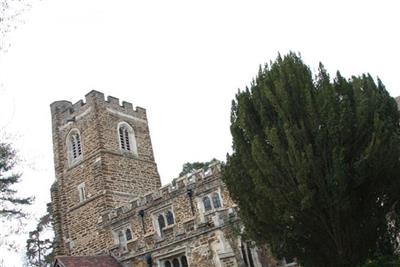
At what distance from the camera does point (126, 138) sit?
1069 inches

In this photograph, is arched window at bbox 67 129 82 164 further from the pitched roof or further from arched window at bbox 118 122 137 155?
the pitched roof

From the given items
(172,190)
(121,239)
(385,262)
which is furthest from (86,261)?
(385,262)

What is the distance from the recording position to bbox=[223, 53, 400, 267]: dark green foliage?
979 cm

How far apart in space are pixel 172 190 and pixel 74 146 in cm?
912

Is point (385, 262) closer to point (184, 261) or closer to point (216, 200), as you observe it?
point (184, 261)

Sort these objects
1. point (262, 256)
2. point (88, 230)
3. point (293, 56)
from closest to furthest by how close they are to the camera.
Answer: point (293, 56) → point (262, 256) → point (88, 230)

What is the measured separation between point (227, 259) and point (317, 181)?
7.10 metres

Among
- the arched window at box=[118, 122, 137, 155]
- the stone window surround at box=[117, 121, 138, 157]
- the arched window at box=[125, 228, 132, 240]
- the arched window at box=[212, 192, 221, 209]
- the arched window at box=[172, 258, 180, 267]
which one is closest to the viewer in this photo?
the arched window at box=[172, 258, 180, 267]

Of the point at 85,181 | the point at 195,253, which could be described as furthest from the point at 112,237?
the point at 195,253

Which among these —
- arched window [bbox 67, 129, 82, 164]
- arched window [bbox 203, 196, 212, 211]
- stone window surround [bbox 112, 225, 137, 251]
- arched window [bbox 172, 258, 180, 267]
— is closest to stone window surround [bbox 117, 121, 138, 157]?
arched window [bbox 67, 129, 82, 164]

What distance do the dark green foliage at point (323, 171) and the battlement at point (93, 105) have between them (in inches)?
669

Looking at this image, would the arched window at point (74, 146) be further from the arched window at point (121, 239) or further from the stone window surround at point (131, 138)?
the arched window at point (121, 239)

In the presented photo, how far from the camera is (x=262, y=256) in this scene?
15664mm

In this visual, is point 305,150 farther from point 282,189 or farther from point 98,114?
point 98,114
